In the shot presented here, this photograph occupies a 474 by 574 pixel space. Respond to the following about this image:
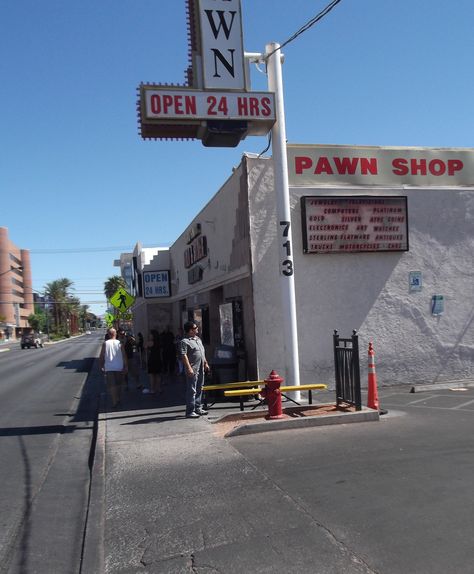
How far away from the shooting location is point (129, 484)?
21.1ft

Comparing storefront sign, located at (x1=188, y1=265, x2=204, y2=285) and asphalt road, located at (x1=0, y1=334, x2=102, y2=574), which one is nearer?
asphalt road, located at (x1=0, y1=334, x2=102, y2=574)

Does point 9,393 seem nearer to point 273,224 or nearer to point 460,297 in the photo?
point 273,224

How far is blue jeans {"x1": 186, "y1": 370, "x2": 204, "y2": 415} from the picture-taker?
9992 mm

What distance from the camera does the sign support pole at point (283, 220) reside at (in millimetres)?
10773

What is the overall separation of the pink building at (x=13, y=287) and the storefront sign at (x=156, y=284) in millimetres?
86693

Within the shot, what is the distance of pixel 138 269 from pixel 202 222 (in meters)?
12.0

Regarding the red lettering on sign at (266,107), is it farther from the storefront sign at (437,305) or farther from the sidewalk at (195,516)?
the sidewalk at (195,516)

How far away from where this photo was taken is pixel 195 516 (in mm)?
5250

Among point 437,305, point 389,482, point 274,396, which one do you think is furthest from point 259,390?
point 437,305

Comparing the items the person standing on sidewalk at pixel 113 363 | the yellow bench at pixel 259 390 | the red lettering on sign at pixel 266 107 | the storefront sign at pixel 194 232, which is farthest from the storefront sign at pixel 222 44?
the storefront sign at pixel 194 232

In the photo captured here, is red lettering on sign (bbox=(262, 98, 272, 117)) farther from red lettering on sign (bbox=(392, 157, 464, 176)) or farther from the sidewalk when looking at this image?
the sidewalk

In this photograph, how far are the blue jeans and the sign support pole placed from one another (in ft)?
5.56

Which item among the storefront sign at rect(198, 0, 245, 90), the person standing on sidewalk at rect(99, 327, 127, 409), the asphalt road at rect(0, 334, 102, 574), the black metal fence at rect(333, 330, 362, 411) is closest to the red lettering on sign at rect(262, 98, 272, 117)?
the storefront sign at rect(198, 0, 245, 90)

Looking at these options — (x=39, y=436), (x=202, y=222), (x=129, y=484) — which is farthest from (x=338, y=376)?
(x=202, y=222)
